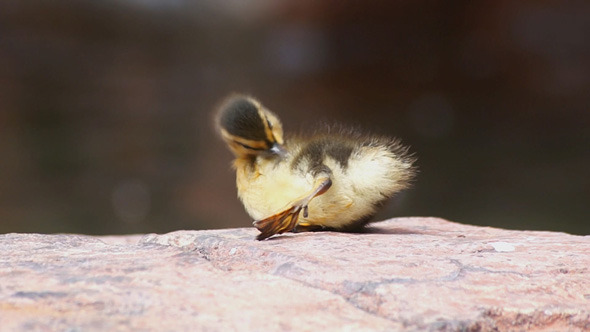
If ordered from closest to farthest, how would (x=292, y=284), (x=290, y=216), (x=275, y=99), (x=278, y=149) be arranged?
(x=292, y=284) < (x=290, y=216) < (x=278, y=149) < (x=275, y=99)

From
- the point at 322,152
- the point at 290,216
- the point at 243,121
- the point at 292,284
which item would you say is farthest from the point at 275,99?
the point at 292,284

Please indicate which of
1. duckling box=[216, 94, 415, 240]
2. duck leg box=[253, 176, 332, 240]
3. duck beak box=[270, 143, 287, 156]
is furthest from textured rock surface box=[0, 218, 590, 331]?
duck beak box=[270, 143, 287, 156]

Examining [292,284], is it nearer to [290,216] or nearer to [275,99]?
[290,216]

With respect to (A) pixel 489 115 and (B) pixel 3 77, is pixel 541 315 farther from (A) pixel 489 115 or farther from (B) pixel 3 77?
(B) pixel 3 77

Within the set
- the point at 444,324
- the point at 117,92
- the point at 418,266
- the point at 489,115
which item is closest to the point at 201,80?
the point at 117,92

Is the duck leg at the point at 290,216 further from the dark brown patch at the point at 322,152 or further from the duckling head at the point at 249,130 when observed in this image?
the duckling head at the point at 249,130

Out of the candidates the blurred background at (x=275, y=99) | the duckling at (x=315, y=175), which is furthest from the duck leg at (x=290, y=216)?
the blurred background at (x=275, y=99)
